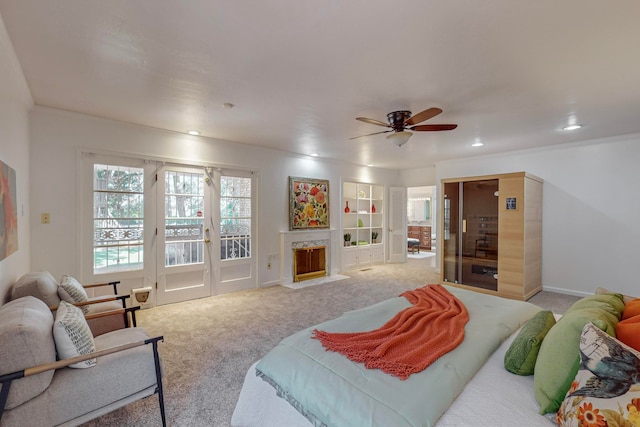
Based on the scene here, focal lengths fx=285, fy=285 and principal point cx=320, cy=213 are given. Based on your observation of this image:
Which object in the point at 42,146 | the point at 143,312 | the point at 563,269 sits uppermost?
the point at 42,146

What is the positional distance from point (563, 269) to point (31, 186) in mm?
7859

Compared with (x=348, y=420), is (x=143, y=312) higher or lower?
lower

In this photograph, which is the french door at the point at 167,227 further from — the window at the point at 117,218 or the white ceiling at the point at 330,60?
the white ceiling at the point at 330,60

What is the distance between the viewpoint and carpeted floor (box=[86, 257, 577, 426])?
2.04 m

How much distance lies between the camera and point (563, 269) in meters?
4.96

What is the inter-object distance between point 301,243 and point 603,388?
16.4 ft

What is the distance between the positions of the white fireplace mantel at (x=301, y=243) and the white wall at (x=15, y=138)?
349cm

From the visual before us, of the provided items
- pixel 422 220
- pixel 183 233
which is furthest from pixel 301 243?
pixel 422 220

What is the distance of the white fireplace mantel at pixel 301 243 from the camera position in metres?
5.53

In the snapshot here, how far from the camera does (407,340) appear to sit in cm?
173

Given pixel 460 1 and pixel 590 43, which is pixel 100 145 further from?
A: pixel 590 43

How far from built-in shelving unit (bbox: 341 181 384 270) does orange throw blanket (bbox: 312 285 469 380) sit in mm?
4707

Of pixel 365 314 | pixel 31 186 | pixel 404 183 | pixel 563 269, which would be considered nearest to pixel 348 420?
pixel 365 314

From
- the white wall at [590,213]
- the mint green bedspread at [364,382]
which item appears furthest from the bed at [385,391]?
the white wall at [590,213]
